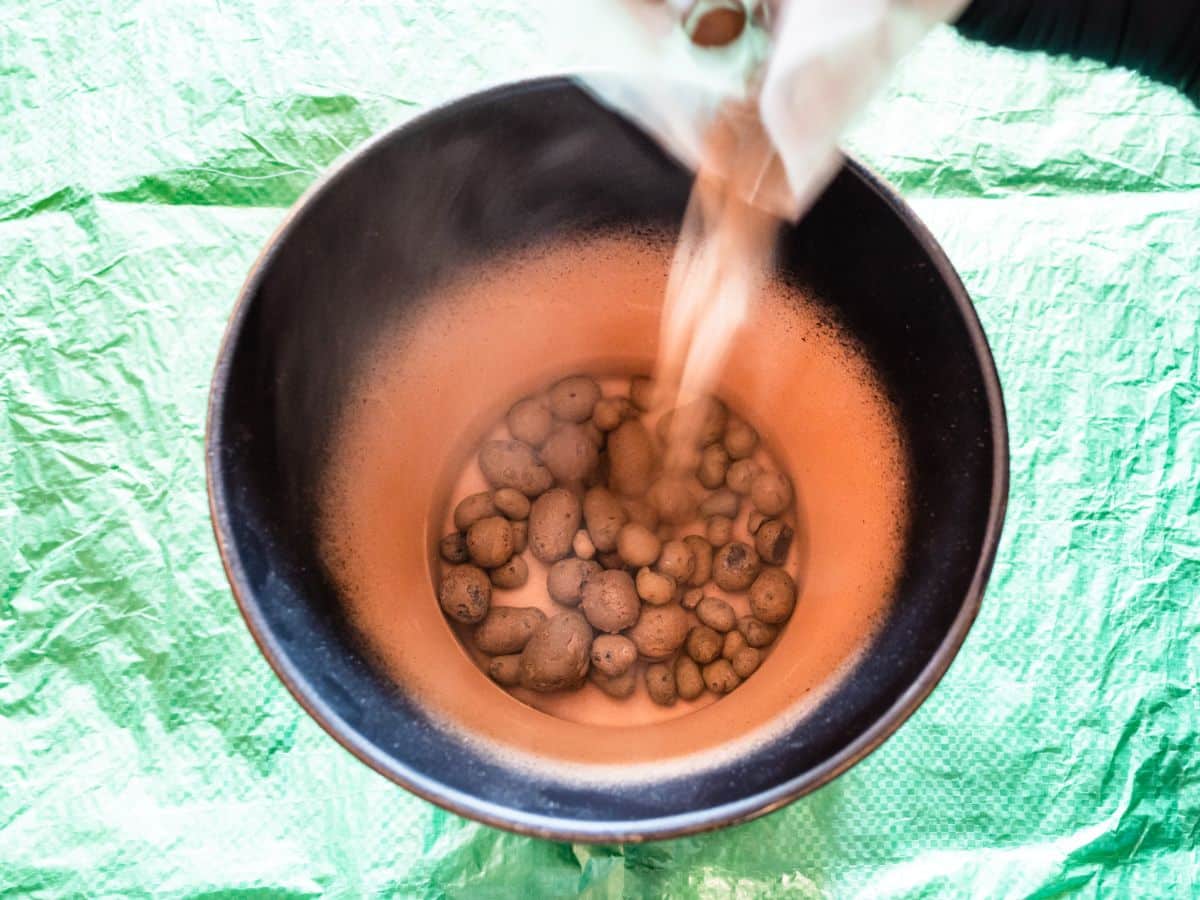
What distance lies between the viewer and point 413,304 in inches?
29.0

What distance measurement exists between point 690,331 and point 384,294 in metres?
0.26

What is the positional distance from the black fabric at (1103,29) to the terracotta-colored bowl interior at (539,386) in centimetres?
33

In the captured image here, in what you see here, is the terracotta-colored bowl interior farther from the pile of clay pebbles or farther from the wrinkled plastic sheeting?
the wrinkled plastic sheeting

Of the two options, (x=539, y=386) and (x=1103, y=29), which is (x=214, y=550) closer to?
(x=539, y=386)

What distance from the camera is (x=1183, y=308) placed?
102 centimetres

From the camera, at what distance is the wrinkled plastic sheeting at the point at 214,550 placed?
0.85 metres

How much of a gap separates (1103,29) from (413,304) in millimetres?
614

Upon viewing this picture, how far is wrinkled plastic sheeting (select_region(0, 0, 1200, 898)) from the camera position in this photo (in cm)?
85

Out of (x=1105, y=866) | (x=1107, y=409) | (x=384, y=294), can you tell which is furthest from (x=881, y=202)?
(x=1105, y=866)

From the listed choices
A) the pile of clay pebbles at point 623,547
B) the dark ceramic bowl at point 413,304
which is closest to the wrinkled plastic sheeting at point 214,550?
the pile of clay pebbles at point 623,547

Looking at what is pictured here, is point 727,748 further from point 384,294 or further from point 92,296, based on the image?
point 92,296

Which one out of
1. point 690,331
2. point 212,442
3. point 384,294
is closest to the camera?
point 212,442

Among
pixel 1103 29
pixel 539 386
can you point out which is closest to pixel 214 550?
pixel 539 386

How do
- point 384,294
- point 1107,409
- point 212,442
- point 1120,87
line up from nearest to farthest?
1. point 212,442
2. point 384,294
3. point 1107,409
4. point 1120,87
